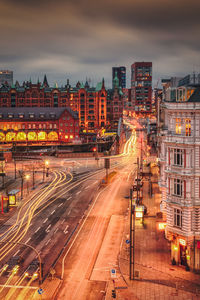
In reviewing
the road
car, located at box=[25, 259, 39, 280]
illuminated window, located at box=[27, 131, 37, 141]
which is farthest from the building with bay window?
illuminated window, located at box=[27, 131, 37, 141]

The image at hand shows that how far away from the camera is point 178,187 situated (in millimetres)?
40812

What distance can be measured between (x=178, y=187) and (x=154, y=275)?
33.5 feet

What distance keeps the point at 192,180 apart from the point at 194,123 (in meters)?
6.42

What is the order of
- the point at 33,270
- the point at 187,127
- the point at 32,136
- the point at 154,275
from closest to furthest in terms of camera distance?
the point at 154,275, the point at 187,127, the point at 33,270, the point at 32,136

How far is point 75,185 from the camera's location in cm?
8556

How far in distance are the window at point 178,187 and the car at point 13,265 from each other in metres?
20.6

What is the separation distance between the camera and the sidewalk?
34.8 meters

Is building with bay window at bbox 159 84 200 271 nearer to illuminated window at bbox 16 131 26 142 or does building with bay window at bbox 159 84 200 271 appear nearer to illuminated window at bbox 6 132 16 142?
illuminated window at bbox 16 131 26 142

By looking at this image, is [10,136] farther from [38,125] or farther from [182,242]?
[182,242]

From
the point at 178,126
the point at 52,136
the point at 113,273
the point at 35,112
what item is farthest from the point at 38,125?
the point at 113,273

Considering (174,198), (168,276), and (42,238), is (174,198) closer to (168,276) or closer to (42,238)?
(168,276)

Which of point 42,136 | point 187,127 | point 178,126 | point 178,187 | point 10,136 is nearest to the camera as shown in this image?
point 187,127

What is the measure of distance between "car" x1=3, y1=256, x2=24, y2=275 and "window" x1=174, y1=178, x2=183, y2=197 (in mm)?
20641

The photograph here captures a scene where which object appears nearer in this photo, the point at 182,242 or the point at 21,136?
the point at 182,242
